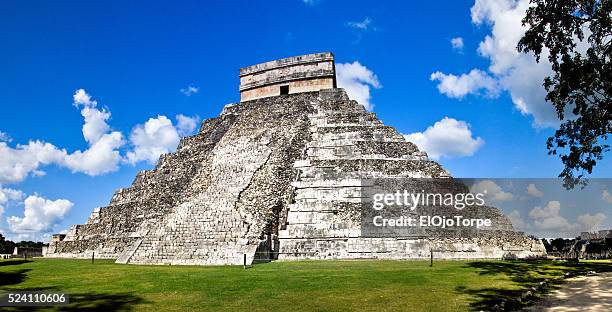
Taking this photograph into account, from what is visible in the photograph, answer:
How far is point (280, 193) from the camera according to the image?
1864 cm

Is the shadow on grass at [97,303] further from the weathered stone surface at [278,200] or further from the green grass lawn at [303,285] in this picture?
the weathered stone surface at [278,200]

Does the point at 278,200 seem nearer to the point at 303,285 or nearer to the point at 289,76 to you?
the point at 303,285

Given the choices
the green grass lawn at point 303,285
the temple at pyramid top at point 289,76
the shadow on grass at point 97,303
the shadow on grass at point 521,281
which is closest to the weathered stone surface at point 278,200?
the temple at pyramid top at point 289,76

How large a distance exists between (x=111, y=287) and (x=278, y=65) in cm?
1814

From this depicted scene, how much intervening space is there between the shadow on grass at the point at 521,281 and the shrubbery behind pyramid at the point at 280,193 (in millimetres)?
3063

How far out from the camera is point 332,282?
10406mm

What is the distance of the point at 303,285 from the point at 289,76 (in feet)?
57.3

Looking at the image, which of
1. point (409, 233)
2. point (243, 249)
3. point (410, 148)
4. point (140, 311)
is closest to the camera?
point (140, 311)

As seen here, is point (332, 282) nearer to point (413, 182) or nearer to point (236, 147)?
point (413, 182)

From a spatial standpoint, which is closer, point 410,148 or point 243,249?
point 243,249

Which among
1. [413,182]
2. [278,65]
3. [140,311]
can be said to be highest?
[278,65]

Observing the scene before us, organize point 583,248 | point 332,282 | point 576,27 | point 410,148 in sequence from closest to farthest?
point 332,282
point 576,27
point 410,148
point 583,248

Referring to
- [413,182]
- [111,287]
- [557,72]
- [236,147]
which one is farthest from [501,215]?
[111,287]

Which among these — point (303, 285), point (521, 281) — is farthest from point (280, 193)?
point (521, 281)
